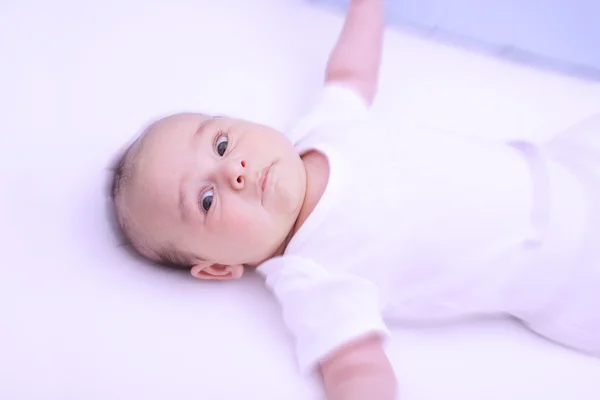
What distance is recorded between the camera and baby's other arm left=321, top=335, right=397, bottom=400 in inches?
30.4

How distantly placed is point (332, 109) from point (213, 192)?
0.88 feet

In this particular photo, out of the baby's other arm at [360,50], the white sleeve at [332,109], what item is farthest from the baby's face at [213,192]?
the baby's other arm at [360,50]

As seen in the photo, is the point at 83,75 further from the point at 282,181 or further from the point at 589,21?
the point at 589,21

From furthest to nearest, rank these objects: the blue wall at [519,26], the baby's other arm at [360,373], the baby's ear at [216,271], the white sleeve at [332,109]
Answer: the blue wall at [519,26], the white sleeve at [332,109], the baby's ear at [216,271], the baby's other arm at [360,373]

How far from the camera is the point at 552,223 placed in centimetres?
87

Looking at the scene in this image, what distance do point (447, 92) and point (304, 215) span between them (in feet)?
1.36

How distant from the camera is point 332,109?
99cm

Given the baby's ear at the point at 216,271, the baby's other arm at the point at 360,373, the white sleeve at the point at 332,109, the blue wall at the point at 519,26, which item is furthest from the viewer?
the blue wall at the point at 519,26

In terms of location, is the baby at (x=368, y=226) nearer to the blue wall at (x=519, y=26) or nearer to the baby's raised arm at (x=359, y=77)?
the baby's raised arm at (x=359, y=77)

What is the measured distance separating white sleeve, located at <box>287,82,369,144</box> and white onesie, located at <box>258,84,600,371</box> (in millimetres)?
88

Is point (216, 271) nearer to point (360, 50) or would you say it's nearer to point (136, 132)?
point (136, 132)

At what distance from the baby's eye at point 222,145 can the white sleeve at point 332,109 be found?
0.15 meters

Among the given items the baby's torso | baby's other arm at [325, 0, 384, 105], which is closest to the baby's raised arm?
baby's other arm at [325, 0, 384, 105]

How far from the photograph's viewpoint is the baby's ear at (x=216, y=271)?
2.87ft
